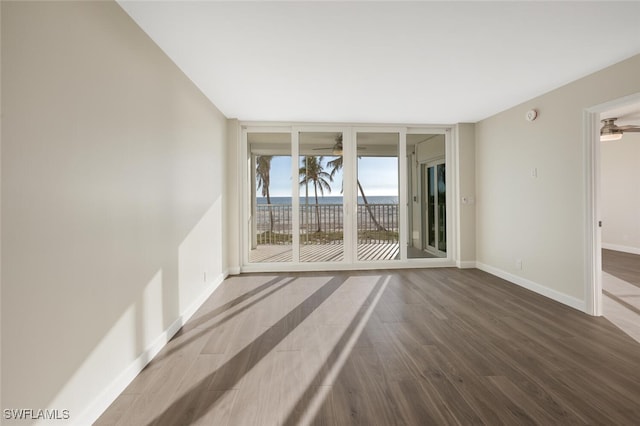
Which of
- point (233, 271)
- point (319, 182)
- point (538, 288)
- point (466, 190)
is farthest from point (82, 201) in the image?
point (466, 190)

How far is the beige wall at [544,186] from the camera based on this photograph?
297 cm

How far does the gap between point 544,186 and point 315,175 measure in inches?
125

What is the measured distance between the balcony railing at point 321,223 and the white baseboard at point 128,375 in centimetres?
229

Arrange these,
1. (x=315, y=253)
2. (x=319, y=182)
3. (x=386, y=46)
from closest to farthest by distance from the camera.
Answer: (x=386, y=46) → (x=319, y=182) → (x=315, y=253)

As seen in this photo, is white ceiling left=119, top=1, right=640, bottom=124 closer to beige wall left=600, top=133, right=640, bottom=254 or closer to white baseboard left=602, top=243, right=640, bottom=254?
beige wall left=600, top=133, right=640, bottom=254

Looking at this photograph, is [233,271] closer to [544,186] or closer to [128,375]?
[128,375]

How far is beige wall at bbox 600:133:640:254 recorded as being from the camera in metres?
5.90

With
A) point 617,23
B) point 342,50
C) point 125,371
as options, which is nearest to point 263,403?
point 125,371

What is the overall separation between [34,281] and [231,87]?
2.60 metres

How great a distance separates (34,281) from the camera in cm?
120

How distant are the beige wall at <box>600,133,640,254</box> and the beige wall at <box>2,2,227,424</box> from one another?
26.2 feet

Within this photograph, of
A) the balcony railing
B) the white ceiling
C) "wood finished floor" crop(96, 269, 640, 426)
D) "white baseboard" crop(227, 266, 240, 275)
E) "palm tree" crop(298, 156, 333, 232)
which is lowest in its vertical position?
"wood finished floor" crop(96, 269, 640, 426)

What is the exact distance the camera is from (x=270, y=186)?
4.83 m

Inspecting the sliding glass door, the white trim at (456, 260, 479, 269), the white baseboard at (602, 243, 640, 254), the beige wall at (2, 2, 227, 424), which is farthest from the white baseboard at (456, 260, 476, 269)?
the beige wall at (2, 2, 227, 424)
